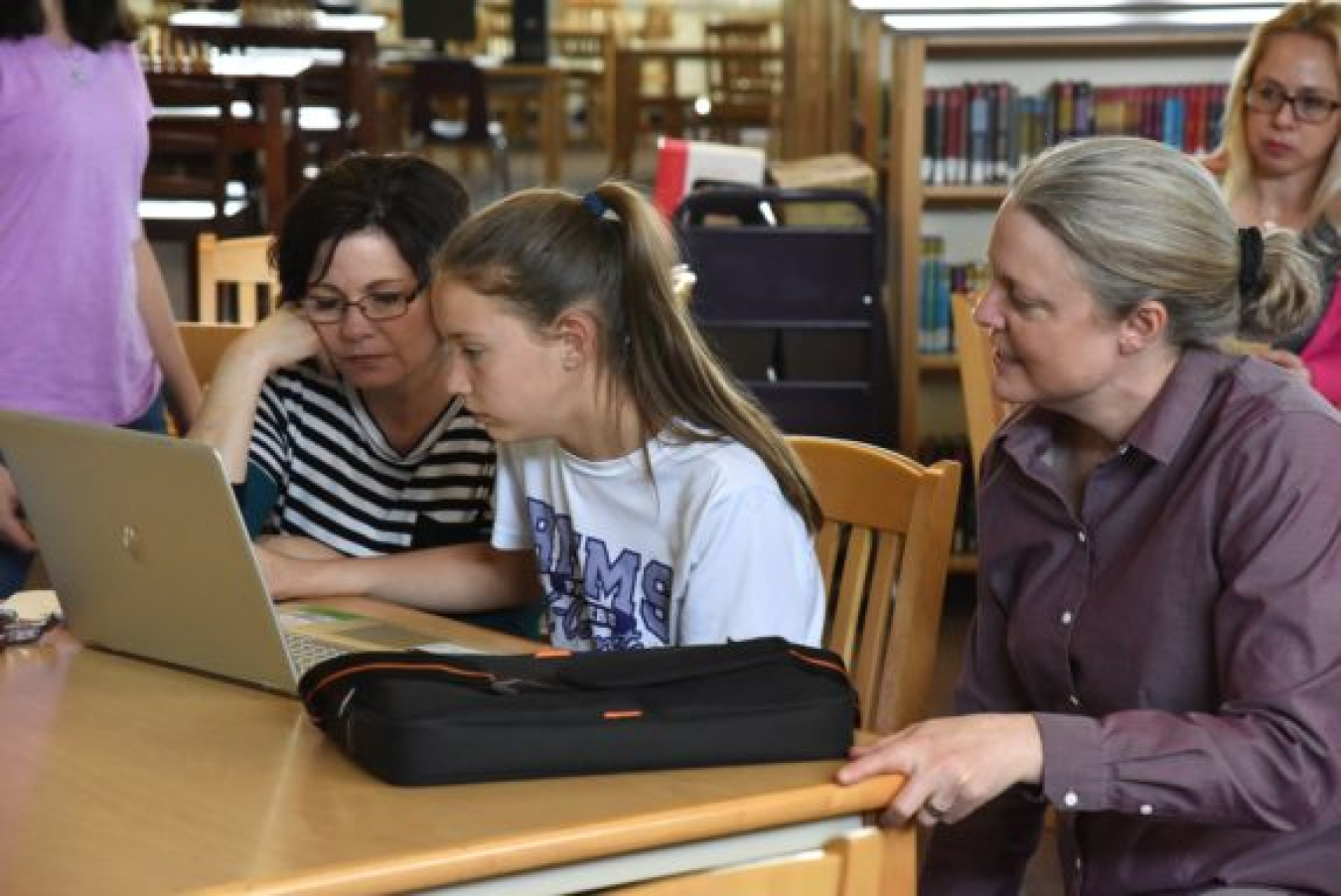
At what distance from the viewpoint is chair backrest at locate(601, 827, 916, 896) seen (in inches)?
54.8

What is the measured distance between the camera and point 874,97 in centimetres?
619

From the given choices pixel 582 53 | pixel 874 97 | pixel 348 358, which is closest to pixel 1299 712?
pixel 348 358

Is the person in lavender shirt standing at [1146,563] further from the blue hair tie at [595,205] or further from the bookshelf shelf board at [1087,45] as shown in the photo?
the bookshelf shelf board at [1087,45]

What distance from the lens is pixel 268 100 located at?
283 inches

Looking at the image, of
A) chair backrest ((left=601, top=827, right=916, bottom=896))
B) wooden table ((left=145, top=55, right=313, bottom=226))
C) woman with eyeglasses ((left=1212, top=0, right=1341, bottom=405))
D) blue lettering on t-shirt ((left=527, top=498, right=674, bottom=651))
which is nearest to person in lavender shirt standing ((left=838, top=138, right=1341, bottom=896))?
chair backrest ((left=601, top=827, right=916, bottom=896))

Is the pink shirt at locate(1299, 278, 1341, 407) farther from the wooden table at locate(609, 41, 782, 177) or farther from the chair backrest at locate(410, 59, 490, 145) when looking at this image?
the wooden table at locate(609, 41, 782, 177)

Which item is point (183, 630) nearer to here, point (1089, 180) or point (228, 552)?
point (228, 552)

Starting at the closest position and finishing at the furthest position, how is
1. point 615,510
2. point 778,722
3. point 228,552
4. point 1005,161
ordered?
1. point 778,722
2. point 228,552
3. point 615,510
4. point 1005,161

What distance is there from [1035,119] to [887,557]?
10.9 ft

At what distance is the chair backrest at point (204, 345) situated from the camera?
3.23 metres

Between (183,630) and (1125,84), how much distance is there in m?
3.90

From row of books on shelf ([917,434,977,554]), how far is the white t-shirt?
2.94 metres

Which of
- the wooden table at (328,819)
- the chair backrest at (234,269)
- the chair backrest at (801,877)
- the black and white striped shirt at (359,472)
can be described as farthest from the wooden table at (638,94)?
the chair backrest at (801,877)

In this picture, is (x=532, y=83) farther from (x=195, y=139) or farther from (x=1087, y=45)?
(x=1087, y=45)
